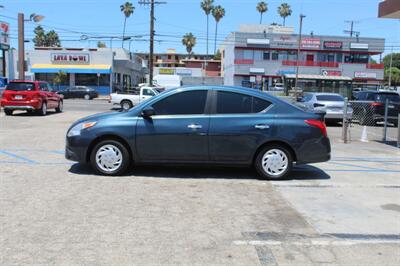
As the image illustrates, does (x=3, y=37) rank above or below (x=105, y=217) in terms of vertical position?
above

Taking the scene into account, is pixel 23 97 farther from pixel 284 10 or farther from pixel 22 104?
pixel 284 10

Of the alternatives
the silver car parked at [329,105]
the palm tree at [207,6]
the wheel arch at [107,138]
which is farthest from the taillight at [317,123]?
the palm tree at [207,6]

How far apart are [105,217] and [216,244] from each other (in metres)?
1.56

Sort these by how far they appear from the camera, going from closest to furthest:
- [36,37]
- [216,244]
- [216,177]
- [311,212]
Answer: [216,244], [311,212], [216,177], [36,37]

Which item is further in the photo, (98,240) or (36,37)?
(36,37)

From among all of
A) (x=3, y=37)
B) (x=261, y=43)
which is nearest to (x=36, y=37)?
(x=261, y=43)

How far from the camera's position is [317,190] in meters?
7.46

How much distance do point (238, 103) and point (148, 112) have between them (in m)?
1.55

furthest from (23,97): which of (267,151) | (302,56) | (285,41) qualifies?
(302,56)

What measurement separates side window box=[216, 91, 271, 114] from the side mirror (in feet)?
3.63

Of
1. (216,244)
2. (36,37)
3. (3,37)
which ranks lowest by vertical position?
(216,244)

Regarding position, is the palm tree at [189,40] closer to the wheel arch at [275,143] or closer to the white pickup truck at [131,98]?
the white pickup truck at [131,98]

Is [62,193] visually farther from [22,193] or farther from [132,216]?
[132,216]

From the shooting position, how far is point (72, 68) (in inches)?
2147
